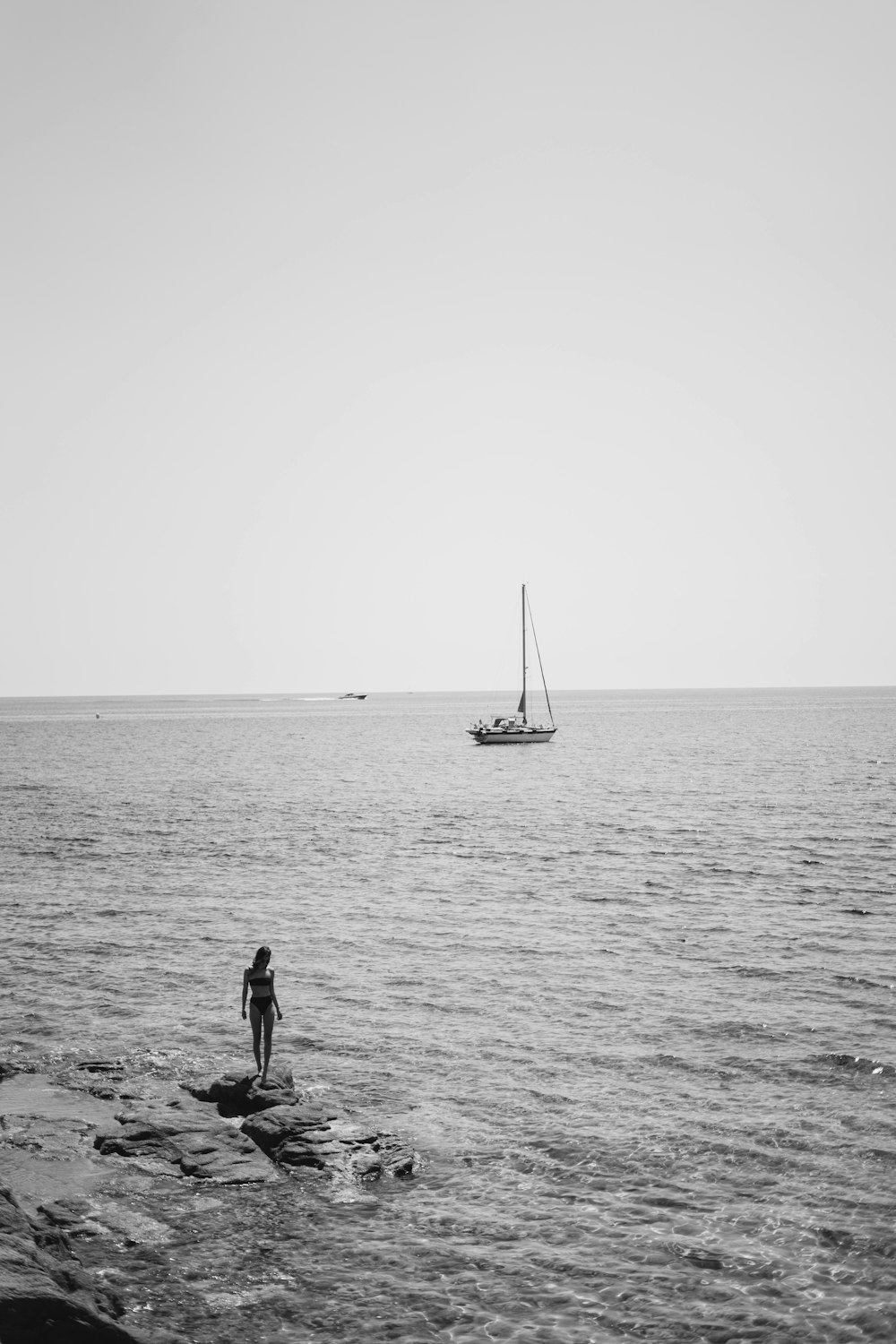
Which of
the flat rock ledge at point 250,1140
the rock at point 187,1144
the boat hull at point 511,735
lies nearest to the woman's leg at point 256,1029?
the flat rock ledge at point 250,1140

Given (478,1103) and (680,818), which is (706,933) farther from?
(680,818)

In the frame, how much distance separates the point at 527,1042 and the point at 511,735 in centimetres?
10451

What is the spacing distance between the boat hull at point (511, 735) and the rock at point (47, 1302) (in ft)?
373

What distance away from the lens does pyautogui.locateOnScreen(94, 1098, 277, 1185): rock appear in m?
15.1

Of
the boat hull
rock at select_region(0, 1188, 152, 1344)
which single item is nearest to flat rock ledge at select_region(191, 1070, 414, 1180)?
rock at select_region(0, 1188, 152, 1344)

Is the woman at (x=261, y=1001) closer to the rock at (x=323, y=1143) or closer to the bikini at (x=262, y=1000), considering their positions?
the bikini at (x=262, y=1000)

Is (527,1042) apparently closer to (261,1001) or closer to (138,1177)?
(261,1001)

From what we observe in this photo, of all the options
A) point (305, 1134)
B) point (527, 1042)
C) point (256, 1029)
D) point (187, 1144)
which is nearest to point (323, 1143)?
point (305, 1134)

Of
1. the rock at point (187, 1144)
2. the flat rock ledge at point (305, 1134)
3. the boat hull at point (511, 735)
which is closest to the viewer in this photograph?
the rock at point (187, 1144)

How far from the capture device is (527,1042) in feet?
68.7

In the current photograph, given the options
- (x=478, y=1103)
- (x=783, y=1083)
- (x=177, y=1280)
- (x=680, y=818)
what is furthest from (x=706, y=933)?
(x=680, y=818)

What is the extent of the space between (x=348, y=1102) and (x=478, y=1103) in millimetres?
2400

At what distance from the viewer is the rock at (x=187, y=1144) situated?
1510 centimetres

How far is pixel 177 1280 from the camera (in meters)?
12.1
